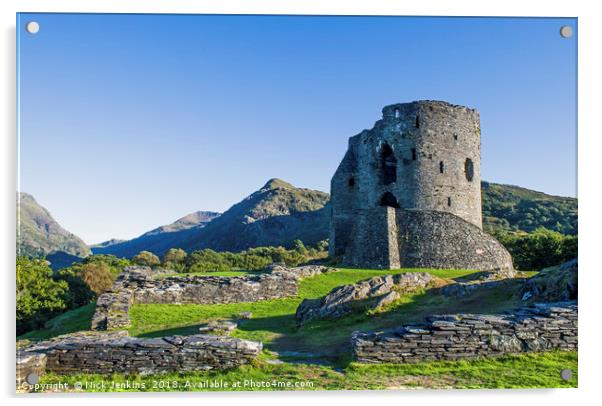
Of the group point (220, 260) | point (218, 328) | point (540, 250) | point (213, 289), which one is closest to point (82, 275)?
point (213, 289)

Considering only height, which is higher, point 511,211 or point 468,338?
point 511,211

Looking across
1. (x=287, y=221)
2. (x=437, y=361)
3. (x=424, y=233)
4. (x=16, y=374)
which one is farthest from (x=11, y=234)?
(x=287, y=221)

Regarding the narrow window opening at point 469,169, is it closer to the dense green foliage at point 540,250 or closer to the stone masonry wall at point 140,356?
the dense green foliage at point 540,250

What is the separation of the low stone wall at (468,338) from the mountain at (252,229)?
5648cm

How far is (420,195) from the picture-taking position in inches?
1146

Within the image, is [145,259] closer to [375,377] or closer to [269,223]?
[375,377]

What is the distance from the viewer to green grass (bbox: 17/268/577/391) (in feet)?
27.6

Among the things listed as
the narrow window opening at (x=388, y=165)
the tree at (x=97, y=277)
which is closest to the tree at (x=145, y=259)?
the tree at (x=97, y=277)

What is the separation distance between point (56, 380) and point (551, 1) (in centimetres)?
1091

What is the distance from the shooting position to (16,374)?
8477 mm

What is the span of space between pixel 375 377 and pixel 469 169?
24.1m

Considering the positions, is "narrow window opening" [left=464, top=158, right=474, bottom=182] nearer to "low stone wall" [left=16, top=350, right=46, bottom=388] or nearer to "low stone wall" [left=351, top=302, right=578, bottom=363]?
"low stone wall" [left=351, top=302, right=578, bottom=363]

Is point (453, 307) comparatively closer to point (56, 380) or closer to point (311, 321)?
point (311, 321)

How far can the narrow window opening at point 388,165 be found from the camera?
1209 inches
